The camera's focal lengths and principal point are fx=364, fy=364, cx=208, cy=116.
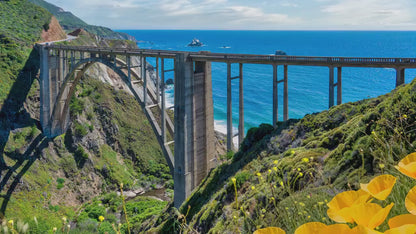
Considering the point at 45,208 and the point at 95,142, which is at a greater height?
the point at 95,142

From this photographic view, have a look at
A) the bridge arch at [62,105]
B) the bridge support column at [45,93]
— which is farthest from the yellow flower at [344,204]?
the bridge support column at [45,93]

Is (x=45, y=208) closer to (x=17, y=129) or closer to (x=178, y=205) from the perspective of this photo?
(x=17, y=129)

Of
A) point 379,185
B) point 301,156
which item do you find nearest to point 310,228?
point 379,185

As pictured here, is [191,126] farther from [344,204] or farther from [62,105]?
[344,204]

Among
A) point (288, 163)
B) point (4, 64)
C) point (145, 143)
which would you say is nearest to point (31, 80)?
point (4, 64)

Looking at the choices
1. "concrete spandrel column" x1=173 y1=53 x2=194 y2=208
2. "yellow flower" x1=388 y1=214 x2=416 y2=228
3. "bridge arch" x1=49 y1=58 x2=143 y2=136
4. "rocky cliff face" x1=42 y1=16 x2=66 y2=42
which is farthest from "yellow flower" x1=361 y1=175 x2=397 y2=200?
"rocky cliff face" x1=42 y1=16 x2=66 y2=42

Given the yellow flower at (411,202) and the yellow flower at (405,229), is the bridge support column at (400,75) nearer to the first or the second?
the yellow flower at (411,202)
